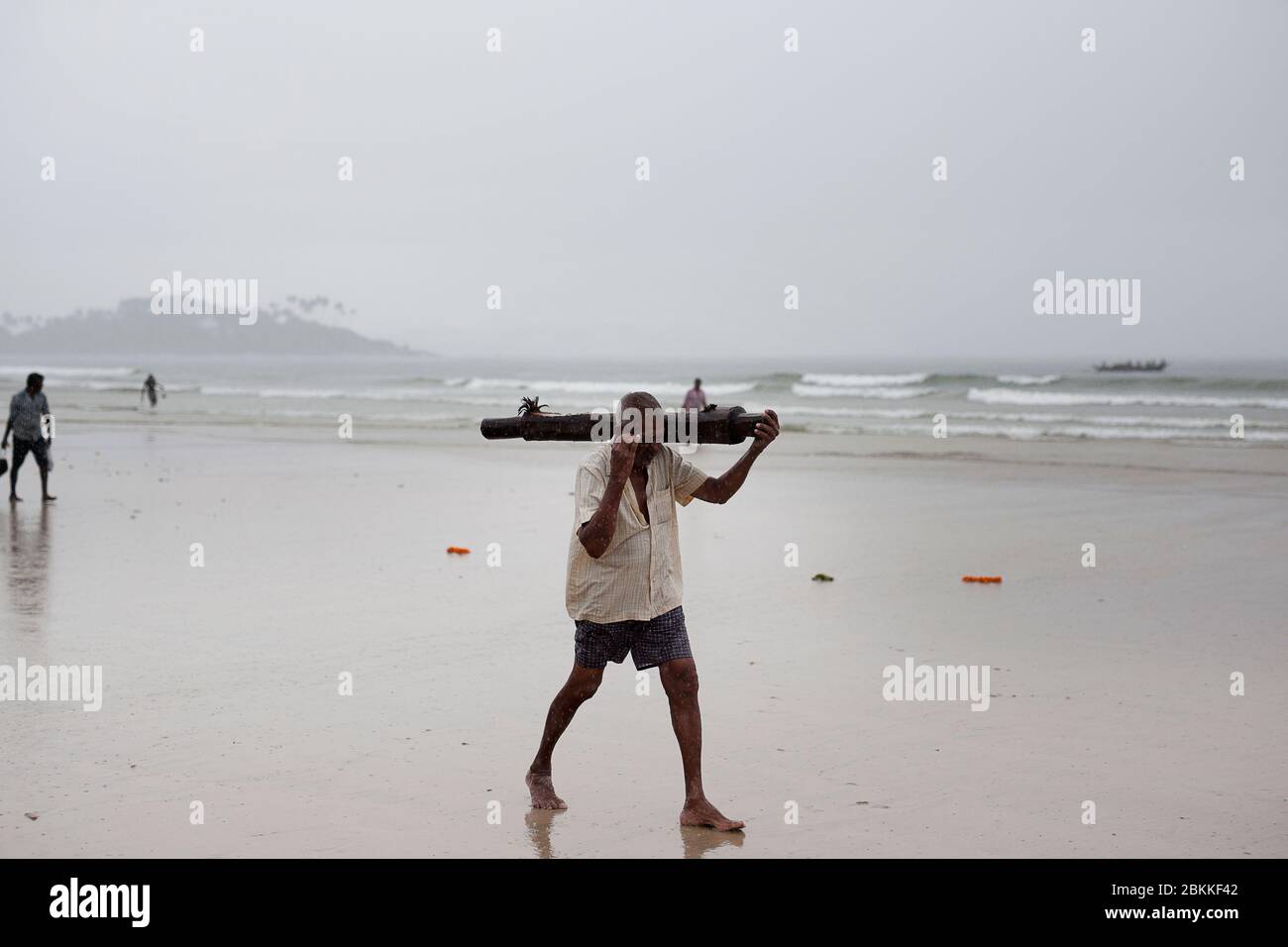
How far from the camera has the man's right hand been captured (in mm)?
4633

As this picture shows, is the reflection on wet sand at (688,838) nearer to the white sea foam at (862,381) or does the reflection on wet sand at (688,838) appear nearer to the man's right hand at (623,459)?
the man's right hand at (623,459)

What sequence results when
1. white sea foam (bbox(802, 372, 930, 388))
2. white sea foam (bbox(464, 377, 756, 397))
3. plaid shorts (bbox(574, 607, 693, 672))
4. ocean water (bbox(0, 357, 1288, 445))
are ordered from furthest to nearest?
white sea foam (bbox(464, 377, 756, 397)) < white sea foam (bbox(802, 372, 930, 388)) < ocean water (bbox(0, 357, 1288, 445)) < plaid shorts (bbox(574, 607, 693, 672))

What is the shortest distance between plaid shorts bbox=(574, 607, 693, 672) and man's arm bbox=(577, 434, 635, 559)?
382 mm

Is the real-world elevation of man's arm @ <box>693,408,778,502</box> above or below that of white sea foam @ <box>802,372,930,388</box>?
below

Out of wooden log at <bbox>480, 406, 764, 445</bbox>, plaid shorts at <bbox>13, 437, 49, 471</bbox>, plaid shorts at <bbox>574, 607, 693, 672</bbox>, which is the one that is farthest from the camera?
plaid shorts at <bbox>13, 437, 49, 471</bbox>

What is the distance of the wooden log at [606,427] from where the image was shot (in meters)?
4.74

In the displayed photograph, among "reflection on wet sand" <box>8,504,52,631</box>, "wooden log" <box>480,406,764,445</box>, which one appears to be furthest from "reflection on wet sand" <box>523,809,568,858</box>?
"reflection on wet sand" <box>8,504,52,631</box>

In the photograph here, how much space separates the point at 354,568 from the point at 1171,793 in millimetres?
6982

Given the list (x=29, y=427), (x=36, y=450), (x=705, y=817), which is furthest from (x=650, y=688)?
(x=29, y=427)

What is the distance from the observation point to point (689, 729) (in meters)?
4.83

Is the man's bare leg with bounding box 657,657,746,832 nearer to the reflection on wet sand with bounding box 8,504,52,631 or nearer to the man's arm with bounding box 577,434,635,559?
the man's arm with bounding box 577,434,635,559

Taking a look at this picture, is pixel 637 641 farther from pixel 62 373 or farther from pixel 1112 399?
pixel 62 373
